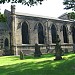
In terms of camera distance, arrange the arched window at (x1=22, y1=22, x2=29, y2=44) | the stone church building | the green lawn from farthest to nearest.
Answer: the arched window at (x1=22, y1=22, x2=29, y2=44) < the stone church building < the green lawn

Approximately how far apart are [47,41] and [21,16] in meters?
8.70

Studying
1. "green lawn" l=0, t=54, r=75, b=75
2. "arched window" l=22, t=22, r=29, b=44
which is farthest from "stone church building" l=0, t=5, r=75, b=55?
"green lawn" l=0, t=54, r=75, b=75

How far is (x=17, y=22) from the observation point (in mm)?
41375

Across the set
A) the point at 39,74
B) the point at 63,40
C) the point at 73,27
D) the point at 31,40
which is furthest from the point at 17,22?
the point at 39,74

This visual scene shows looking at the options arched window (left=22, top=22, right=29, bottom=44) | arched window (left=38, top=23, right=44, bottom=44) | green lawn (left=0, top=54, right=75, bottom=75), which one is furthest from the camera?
arched window (left=38, top=23, right=44, bottom=44)

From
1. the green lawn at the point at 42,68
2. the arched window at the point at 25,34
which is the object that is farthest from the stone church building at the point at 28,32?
the green lawn at the point at 42,68

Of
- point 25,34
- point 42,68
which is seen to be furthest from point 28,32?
point 42,68

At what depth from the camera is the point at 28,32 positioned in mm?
42812

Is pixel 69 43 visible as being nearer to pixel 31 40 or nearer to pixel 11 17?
pixel 31 40

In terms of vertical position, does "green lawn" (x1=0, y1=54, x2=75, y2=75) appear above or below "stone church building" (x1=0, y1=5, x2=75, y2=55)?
below

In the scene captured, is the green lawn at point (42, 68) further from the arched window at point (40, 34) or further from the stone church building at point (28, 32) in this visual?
the arched window at point (40, 34)

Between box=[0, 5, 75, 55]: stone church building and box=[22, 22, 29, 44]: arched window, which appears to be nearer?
box=[0, 5, 75, 55]: stone church building

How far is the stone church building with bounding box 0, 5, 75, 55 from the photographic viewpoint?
4012 cm

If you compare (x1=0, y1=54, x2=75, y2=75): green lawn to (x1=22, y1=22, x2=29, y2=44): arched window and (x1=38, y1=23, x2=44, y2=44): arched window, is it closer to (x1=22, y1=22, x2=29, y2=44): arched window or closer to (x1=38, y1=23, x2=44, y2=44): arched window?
(x1=22, y1=22, x2=29, y2=44): arched window
